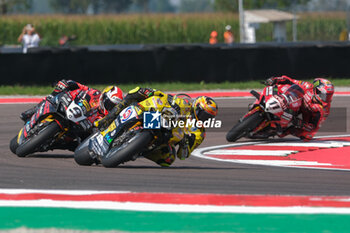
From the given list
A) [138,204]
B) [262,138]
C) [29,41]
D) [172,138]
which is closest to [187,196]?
[138,204]

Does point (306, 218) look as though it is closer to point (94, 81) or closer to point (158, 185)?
point (158, 185)

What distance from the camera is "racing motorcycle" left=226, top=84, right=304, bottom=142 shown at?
11719 millimetres

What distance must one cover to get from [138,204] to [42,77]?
1475 cm

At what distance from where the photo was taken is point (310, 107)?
1208 cm

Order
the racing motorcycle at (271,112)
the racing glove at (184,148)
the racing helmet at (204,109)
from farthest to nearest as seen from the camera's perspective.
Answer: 1. the racing motorcycle at (271,112)
2. the racing glove at (184,148)
3. the racing helmet at (204,109)

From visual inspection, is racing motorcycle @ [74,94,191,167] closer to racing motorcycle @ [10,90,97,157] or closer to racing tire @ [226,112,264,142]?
racing motorcycle @ [10,90,97,157]

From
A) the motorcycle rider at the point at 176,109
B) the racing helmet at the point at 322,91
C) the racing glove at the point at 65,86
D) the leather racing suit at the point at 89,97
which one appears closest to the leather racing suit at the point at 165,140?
the motorcycle rider at the point at 176,109

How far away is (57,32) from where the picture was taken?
142 feet

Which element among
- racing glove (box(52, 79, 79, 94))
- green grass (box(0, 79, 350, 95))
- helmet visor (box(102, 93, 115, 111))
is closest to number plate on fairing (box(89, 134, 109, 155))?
helmet visor (box(102, 93, 115, 111))

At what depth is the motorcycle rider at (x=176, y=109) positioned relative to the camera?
28.4ft

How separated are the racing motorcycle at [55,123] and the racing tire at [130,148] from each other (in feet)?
4.54

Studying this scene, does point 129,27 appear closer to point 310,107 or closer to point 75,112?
point 310,107

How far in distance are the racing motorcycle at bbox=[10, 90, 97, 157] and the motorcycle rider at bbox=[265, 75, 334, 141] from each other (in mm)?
3497

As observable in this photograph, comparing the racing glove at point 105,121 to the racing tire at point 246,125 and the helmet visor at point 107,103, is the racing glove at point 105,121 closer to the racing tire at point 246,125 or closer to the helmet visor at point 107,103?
the helmet visor at point 107,103
